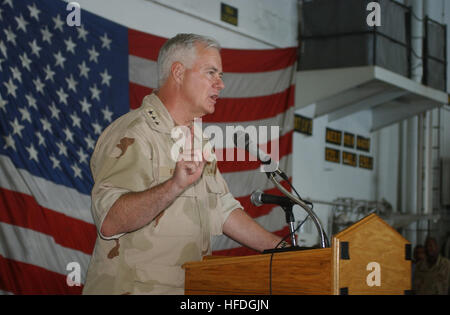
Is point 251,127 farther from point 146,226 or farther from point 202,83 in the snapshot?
point 146,226

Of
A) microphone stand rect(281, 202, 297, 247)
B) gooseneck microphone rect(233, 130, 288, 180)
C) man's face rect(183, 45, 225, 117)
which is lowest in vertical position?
microphone stand rect(281, 202, 297, 247)

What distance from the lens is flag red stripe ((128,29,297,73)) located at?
4934mm

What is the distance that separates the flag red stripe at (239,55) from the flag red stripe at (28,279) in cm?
192

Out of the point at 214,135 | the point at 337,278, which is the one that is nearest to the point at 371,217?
the point at 337,278

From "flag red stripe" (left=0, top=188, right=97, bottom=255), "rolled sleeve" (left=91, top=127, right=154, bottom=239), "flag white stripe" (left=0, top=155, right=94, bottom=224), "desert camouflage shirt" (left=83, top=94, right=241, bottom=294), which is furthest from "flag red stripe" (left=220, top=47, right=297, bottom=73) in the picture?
"rolled sleeve" (left=91, top=127, right=154, bottom=239)

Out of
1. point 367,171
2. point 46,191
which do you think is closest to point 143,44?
point 46,191

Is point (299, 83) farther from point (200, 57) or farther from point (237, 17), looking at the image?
point (200, 57)

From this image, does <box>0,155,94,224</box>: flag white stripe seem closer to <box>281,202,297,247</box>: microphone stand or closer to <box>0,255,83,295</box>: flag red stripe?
<box>0,255,83,295</box>: flag red stripe

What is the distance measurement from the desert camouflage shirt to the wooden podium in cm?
10

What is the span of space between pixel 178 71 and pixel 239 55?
12.6ft

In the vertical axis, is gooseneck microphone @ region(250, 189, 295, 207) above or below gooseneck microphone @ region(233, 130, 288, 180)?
below

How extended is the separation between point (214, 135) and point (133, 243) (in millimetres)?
3667

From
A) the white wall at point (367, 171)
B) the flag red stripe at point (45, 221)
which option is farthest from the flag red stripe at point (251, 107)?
the flag red stripe at point (45, 221)

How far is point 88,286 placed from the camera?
1.85 metres
